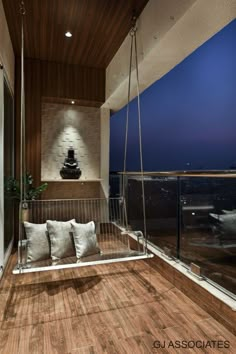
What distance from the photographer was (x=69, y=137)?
4.74m

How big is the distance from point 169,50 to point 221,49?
1355mm

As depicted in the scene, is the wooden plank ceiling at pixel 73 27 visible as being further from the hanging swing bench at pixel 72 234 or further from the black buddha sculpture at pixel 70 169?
the black buddha sculpture at pixel 70 169

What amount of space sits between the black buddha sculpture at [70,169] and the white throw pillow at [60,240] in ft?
5.72

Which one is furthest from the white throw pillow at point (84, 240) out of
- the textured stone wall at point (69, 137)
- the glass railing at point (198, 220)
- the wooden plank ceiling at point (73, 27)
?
the wooden plank ceiling at point (73, 27)

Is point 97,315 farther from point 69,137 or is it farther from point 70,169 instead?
point 69,137

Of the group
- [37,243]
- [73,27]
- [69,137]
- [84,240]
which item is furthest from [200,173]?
[69,137]

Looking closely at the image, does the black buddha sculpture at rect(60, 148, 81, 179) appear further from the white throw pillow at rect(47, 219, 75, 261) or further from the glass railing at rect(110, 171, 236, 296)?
the white throw pillow at rect(47, 219, 75, 261)

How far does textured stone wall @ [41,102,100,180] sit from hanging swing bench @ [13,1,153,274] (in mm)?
1143

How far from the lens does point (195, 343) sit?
1.72 meters

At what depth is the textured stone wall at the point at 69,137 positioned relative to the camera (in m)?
4.58

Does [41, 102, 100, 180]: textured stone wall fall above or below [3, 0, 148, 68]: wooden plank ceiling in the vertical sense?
below

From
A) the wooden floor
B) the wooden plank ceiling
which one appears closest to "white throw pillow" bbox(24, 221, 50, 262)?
the wooden floor

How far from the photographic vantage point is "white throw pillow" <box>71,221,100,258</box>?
2779 millimetres

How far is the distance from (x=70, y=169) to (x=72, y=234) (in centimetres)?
187
